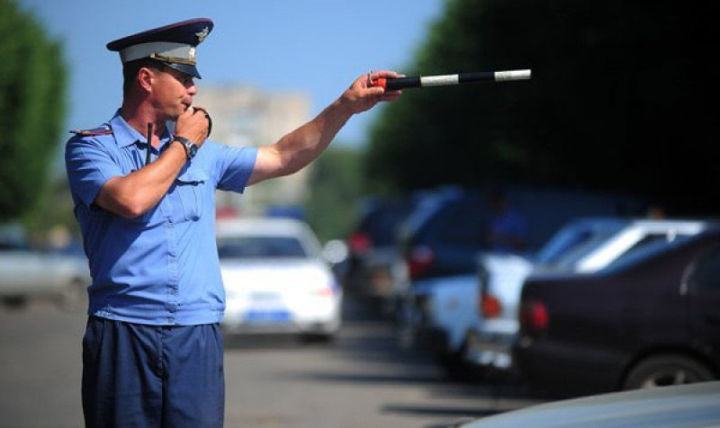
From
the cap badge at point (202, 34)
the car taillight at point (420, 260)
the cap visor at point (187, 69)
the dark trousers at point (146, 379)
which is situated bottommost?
the dark trousers at point (146, 379)

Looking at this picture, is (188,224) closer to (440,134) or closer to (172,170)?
(172,170)

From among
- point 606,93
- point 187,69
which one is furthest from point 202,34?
point 606,93

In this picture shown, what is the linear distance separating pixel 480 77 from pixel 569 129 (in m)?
22.9

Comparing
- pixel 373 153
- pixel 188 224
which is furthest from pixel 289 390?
pixel 373 153

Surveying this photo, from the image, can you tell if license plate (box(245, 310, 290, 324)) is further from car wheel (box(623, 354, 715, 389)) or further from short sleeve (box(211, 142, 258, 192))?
short sleeve (box(211, 142, 258, 192))

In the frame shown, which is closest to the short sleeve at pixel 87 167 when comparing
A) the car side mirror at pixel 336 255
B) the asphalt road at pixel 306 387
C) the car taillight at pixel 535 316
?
the asphalt road at pixel 306 387

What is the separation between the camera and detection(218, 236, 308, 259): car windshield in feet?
64.2

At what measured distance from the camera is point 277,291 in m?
18.8

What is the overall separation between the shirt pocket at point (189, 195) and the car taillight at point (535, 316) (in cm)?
571

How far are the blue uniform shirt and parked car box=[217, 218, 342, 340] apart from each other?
45.6 feet

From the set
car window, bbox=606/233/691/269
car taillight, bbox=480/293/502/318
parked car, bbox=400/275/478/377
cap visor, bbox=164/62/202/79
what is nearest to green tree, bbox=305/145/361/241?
parked car, bbox=400/275/478/377

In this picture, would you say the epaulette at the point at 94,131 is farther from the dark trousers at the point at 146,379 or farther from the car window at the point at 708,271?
the car window at the point at 708,271

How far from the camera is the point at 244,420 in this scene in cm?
1116

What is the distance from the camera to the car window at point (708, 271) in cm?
969
